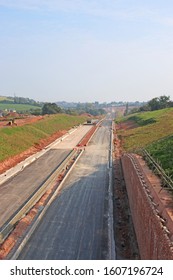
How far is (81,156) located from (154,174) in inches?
892

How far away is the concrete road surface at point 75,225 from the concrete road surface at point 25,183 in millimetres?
2422

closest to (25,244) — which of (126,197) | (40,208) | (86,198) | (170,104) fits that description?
(40,208)

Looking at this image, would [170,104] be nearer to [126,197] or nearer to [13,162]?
[13,162]

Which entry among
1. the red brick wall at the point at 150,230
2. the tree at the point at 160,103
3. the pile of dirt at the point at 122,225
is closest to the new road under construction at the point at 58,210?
the pile of dirt at the point at 122,225

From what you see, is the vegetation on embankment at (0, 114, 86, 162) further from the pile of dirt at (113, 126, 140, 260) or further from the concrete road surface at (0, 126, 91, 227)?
the pile of dirt at (113, 126, 140, 260)

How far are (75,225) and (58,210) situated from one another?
277 cm

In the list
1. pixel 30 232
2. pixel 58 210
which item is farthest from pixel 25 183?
pixel 30 232

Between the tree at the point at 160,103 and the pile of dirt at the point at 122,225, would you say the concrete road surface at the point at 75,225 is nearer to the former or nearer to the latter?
the pile of dirt at the point at 122,225

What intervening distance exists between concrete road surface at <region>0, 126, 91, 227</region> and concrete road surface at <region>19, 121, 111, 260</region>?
2422 mm

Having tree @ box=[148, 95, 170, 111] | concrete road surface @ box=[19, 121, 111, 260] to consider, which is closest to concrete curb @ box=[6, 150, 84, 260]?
concrete road surface @ box=[19, 121, 111, 260]

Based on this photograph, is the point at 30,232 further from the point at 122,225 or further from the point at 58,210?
the point at 122,225

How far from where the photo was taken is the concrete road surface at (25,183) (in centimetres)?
2316

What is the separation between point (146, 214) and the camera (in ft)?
48.5

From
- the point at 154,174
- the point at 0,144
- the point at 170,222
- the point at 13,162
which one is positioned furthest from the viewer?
the point at 0,144
